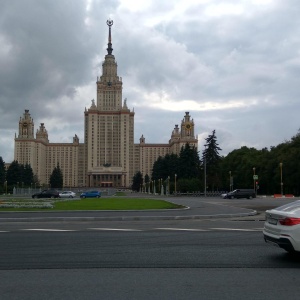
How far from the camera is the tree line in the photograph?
275ft

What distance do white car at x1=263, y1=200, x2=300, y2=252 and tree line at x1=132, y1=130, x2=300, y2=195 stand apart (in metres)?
71.1

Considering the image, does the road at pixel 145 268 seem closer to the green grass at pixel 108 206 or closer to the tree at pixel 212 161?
the green grass at pixel 108 206

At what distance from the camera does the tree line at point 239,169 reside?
83.9 m

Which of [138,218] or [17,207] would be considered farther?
[17,207]

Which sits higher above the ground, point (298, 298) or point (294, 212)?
point (294, 212)

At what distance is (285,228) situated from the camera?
9422mm

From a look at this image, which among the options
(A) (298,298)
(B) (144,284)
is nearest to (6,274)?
(B) (144,284)

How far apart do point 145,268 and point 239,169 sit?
100 m

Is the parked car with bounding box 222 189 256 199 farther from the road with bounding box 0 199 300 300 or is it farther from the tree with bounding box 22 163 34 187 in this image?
the tree with bounding box 22 163 34 187

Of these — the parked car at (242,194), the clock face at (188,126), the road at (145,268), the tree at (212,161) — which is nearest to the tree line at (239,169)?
the tree at (212,161)

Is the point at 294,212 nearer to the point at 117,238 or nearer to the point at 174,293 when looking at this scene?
the point at 174,293

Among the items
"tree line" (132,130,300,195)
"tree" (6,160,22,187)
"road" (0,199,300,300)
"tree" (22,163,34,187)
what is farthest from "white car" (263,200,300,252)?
"tree" (22,163,34,187)

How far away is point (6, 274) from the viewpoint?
28.1 ft

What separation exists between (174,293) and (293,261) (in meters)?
3.88
